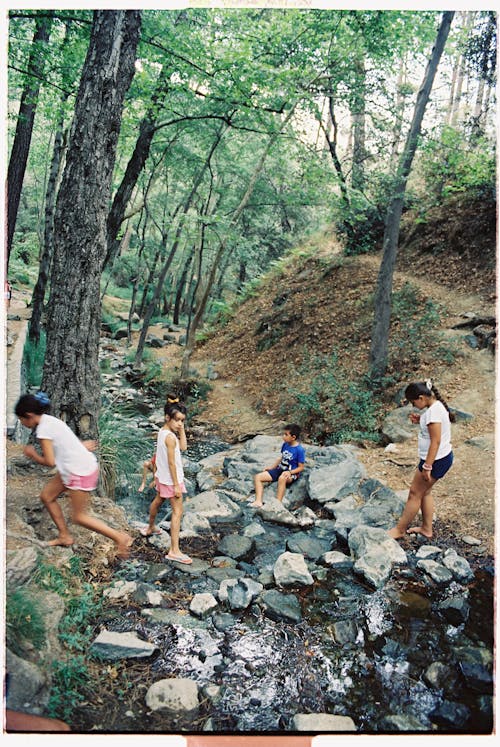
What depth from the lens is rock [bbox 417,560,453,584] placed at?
3.36 meters

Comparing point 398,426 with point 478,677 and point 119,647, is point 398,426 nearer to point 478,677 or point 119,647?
point 478,677

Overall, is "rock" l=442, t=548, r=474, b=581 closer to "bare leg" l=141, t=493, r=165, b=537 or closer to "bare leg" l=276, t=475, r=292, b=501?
"bare leg" l=276, t=475, r=292, b=501

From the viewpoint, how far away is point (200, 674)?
94.0 inches

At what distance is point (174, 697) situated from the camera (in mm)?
2207

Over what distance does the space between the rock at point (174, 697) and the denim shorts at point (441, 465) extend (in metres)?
2.33

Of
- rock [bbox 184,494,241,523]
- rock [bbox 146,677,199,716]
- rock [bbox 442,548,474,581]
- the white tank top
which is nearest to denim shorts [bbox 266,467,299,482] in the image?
rock [bbox 184,494,241,523]

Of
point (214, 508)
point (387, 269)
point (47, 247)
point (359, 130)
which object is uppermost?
point (359, 130)

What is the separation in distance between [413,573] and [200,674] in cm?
183

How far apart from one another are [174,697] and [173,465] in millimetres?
1609

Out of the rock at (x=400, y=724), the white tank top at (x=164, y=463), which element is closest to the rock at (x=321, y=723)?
the rock at (x=400, y=724)

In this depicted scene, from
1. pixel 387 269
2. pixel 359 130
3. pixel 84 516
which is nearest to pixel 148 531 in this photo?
pixel 84 516

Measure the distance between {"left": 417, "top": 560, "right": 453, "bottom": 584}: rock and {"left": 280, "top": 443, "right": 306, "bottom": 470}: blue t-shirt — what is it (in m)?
1.76

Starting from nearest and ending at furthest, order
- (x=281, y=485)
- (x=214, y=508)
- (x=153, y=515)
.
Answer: (x=153, y=515)
(x=214, y=508)
(x=281, y=485)

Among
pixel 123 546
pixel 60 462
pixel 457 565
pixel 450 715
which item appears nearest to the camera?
pixel 450 715
